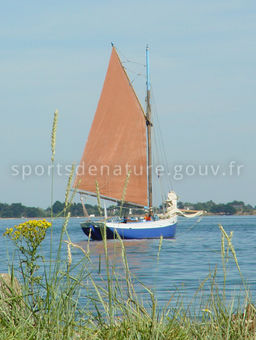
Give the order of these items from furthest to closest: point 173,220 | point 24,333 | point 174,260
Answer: point 173,220 < point 174,260 < point 24,333

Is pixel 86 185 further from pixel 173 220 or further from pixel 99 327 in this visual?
pixel 99 327

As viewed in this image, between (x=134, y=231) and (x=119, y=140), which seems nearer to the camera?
(x=134, y=231)

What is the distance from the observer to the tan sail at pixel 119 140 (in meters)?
32.5

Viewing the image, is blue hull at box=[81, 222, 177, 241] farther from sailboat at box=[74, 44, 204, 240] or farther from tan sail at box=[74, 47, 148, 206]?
tan sail at box=[74, 47, 148, 206]

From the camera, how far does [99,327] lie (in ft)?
13.4

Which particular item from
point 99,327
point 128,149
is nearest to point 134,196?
point 128,149

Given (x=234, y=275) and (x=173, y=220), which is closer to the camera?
(x=234, y=275)

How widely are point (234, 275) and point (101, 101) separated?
2092 centimetres

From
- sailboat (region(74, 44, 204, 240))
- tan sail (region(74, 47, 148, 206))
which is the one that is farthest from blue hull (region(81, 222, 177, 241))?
tan sail (region(74, 47, 148, 206))

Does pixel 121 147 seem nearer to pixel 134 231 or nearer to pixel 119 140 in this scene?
pixel 119 140

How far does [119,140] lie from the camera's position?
3284cm

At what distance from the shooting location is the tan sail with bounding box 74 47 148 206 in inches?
1281

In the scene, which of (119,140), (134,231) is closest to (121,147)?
(119,140)

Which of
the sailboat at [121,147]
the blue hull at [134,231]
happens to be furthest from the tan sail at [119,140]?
the blue hull at [134,231]
